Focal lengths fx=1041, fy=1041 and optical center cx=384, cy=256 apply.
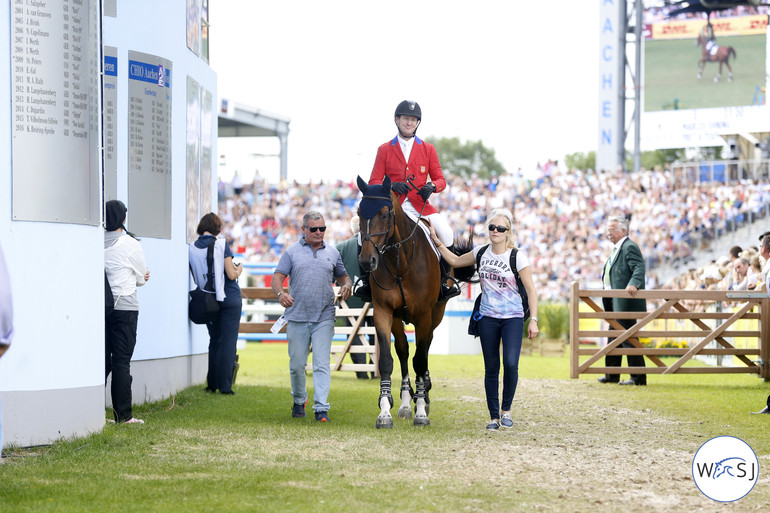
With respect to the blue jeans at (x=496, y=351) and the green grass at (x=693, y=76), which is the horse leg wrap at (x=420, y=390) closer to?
the blue jeans at (x=496, y=351)

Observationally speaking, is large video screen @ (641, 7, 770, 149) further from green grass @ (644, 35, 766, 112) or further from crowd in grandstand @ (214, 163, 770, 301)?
crowd in grandstand @ (214, 163, 770, 301)

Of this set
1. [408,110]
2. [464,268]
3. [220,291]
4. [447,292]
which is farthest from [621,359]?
[408,110]

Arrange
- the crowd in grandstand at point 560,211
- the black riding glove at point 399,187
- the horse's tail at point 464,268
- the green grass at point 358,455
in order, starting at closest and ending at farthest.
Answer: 1. the green grass at point 358,455
2. the black riding glove at point 399,187
3. the horse's tail at point 464,268
4. the crowd in grandstand at point 560,211

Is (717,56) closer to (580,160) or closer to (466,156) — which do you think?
(580,160)

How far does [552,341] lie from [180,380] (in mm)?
12011

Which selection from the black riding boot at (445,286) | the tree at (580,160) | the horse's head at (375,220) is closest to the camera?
the horse's head at (375,220)

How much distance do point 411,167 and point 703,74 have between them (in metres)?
36.5

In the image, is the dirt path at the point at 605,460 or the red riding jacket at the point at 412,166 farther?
the red riding jacket at the point at 412,166

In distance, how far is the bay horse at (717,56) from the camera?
142 ft

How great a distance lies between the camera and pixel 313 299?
9.91m

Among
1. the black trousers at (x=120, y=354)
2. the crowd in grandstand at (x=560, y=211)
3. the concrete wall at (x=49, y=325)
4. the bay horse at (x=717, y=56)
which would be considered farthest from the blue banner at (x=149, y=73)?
the bay horse at (x=717, y=56)

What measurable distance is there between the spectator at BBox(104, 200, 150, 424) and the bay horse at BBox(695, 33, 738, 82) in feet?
126

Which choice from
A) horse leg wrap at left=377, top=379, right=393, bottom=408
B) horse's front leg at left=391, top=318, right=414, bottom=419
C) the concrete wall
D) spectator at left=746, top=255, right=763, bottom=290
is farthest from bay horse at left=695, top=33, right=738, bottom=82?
the concrete wall

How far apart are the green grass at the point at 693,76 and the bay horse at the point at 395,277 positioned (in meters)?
36.0
